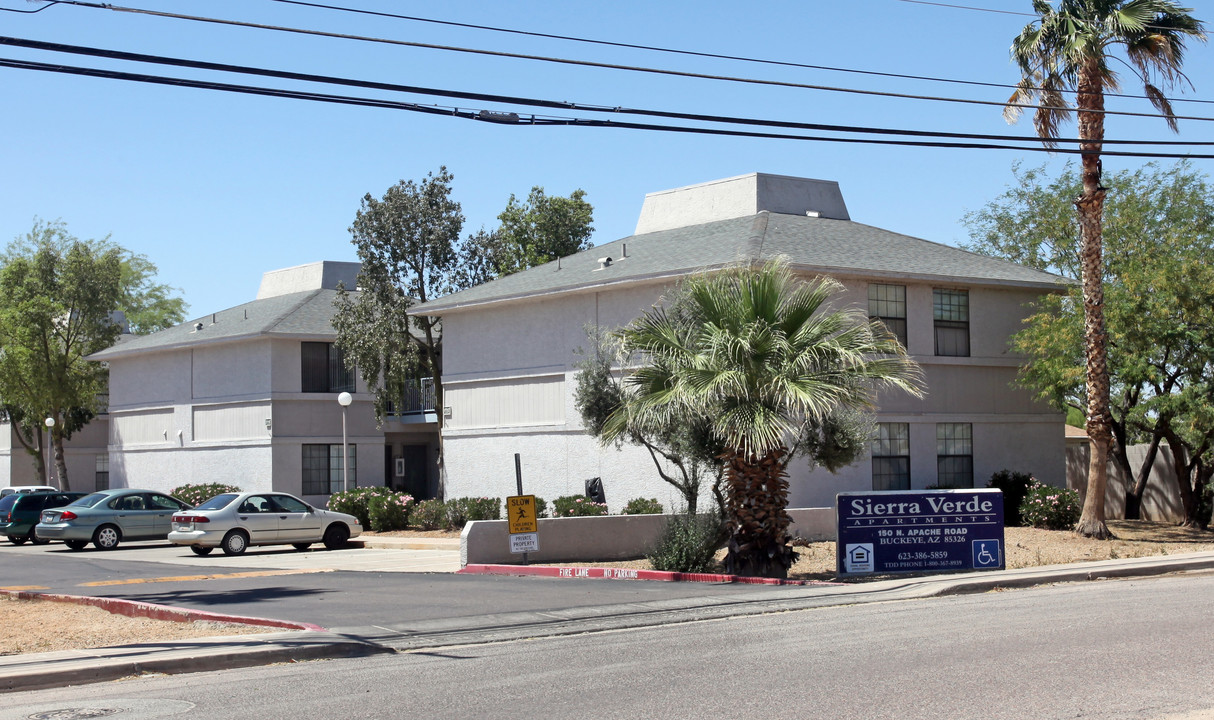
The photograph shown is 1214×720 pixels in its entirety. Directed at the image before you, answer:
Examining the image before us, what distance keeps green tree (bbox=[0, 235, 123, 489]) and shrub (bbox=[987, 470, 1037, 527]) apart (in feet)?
112

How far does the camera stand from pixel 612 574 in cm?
1938

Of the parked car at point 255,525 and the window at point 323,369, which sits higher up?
the window at point 323,369

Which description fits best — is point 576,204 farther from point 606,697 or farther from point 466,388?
point 606,697

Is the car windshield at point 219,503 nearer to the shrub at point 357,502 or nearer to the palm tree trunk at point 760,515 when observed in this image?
the shrub at point 357,502

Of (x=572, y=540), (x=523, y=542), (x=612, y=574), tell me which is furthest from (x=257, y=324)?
(x=612, y=574)

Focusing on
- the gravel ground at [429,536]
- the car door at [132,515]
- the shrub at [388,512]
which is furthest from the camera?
the shrub at [388,512]

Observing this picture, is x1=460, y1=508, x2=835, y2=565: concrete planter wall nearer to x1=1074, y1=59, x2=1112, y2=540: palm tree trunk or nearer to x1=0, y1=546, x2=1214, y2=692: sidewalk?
x1=0, y1=546, x2=1214, y2=692: sidewalk

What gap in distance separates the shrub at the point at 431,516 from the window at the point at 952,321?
1280 centimetres

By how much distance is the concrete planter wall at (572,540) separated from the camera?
2170 centimetres

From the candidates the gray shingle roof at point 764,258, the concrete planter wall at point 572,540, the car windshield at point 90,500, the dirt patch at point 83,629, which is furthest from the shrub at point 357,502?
the dirt patch at point 83,629

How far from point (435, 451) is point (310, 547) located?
13204 mm

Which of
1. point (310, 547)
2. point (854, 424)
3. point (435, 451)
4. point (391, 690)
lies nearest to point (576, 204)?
point (435, 451)

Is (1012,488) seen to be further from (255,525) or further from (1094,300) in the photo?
(255,525)

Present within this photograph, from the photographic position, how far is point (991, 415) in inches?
1117
